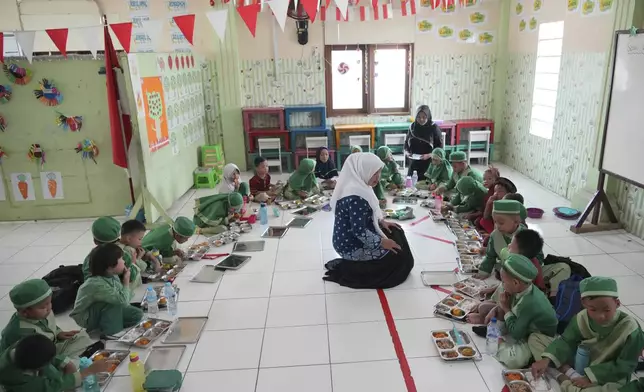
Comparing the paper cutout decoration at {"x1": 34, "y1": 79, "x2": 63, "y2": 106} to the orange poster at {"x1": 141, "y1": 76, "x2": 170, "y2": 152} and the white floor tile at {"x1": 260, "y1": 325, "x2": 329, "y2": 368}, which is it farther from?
the white floor tile at {"x1": 260, "y1": 325, "x2": 329, "y2": 368}

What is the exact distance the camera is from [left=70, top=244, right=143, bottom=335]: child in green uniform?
365 centimetres

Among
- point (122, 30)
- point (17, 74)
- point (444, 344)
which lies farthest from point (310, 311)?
point (17, 74)

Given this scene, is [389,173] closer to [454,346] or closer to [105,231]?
Answer: [454,346]

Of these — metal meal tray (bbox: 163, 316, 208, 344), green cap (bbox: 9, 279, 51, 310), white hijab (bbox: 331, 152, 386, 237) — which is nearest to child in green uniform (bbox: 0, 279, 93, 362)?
green cap (bbox: 9, 279, 51, 310)

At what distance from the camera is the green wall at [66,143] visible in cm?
614

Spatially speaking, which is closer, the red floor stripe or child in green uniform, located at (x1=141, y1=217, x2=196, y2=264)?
the red floor stripe

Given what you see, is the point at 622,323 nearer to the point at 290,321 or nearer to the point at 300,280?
the point at 290,321

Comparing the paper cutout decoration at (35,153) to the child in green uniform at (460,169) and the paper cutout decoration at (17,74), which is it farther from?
the child in green uniform at (460,169)

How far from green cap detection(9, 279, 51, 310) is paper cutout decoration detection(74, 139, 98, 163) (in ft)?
12.4

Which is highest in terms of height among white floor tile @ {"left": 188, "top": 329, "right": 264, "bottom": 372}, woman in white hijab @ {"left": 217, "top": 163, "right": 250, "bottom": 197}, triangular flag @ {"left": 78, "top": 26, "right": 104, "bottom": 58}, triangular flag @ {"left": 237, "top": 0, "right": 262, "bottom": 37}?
triangular flag @ {"left": 237, "top": 0, "right": 262, "bottom": 37}

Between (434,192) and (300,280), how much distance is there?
128 inches

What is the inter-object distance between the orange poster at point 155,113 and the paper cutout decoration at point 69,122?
37.1 inches

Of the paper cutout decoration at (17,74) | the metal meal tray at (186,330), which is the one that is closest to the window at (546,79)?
the metal meal tray at (186,330)

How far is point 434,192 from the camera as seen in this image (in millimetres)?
7121
